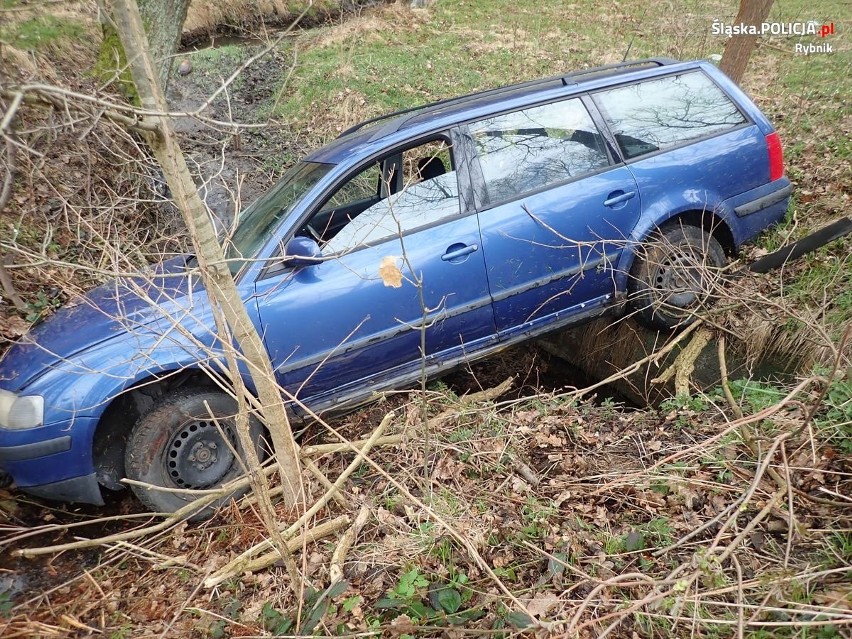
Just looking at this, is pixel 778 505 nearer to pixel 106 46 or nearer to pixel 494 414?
pixel 494 414

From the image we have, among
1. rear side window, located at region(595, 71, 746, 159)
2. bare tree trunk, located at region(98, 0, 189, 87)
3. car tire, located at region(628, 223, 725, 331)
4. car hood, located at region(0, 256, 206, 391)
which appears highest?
bare tree trunk, located at region(98, 0, 189, 87)

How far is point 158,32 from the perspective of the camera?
191 inches

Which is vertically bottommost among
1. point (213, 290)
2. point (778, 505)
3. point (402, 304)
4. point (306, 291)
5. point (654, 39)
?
point (778, 505)

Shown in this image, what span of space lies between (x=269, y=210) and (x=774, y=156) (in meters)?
3.50

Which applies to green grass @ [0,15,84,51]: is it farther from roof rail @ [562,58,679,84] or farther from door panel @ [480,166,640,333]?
door panel @ [480,166,640,333]

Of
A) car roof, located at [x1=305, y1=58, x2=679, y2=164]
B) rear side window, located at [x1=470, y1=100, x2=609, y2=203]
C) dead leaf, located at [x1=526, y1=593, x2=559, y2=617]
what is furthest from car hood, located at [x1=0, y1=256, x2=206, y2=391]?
dead leaf, located at [x1=526, y1=593, x2=559, y2=617]

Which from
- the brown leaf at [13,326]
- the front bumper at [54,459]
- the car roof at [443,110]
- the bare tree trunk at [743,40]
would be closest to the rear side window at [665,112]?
the car roof at [443,110]

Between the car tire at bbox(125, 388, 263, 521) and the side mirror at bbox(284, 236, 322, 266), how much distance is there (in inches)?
34.2

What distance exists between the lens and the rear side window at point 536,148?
324 centimetres

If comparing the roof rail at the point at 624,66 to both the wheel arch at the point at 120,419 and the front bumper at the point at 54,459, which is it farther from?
the front bumper at the point at 54,459

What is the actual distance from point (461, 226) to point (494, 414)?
43.7 inches

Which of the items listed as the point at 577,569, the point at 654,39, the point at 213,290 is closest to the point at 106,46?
the point at 213,290

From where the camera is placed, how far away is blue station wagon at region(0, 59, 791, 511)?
270cm

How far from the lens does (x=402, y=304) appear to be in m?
3.06
